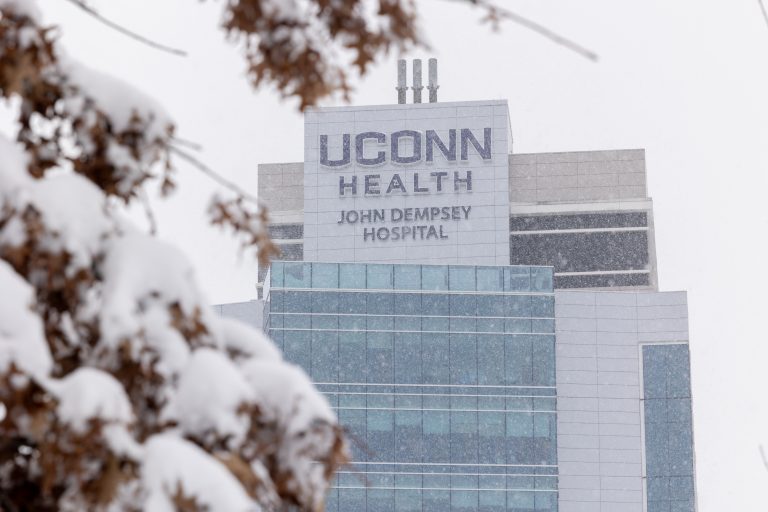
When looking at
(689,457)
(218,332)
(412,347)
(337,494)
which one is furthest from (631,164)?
(218,332)

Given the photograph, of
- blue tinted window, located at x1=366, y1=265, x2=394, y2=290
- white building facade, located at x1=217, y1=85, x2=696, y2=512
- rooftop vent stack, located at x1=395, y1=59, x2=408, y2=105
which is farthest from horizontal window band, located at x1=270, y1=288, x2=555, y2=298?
rooftop vent stack, located at x1=395, y1=59, x2=408, y2=105

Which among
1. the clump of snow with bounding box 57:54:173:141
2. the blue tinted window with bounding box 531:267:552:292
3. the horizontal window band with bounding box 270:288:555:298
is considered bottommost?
the clump of snow with bounding box 57:54:173:141

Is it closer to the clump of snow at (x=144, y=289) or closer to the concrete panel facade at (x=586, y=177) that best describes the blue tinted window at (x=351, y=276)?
the concrete panel facade at (x=586, y=177)

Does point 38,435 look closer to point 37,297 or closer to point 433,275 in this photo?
point 37,297

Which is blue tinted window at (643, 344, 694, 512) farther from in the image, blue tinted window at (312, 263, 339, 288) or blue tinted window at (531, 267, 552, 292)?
blue tinted window at (312, 263, 339, 288)

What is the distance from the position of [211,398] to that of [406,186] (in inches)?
3063

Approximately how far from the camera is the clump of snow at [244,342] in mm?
5102

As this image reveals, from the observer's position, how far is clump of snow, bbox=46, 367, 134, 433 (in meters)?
4.26

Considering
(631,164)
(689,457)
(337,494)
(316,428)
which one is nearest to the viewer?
(316,428)

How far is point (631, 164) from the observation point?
95.3 metres

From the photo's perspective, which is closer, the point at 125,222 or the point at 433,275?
the point at 125,222

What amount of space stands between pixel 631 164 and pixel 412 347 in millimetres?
33120

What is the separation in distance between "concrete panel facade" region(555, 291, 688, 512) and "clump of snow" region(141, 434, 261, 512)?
228ft

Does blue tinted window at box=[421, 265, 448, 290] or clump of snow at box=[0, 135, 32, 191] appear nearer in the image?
clump of snow at box=[0, 135, 32, 191]
